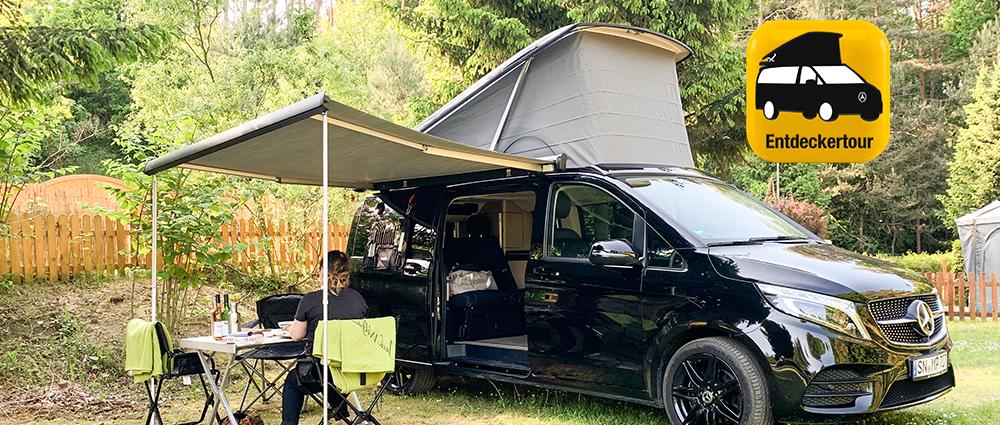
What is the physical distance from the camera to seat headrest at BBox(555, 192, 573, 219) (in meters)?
6.56

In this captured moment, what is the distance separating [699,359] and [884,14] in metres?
34.1

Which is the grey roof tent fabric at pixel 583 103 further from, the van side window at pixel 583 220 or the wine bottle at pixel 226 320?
the wine bottle at pixel 226 320

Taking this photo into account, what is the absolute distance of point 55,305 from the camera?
34.5ft

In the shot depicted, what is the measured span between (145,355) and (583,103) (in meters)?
3.84

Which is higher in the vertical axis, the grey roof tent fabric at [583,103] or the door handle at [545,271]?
the grey roof tent fabric at [583,103]

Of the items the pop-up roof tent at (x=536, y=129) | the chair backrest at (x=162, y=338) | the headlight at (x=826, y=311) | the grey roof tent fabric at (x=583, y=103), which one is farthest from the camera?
the grey roof tent fabric at (x=583, y=103)

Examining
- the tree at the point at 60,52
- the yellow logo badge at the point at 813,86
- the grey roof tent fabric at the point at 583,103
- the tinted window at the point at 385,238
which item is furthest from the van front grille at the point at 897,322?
the yellow logo badge at the point at 813,86

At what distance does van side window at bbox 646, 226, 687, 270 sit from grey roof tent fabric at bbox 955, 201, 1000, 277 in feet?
52.0

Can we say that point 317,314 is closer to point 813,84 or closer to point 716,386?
point 716,386

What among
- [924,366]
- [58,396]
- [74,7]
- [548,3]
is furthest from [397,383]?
[74,7]

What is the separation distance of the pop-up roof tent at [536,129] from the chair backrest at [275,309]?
954mm

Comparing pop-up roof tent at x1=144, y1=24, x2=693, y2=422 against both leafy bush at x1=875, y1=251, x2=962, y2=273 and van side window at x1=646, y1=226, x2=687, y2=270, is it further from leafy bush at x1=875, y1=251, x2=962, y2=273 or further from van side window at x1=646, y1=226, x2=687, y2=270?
leafy bush at x1=875, y1=251, x2=962, y2=273

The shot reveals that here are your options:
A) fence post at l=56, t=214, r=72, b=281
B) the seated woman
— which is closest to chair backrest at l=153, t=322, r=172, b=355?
the seated woman

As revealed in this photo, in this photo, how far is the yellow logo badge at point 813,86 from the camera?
47.1 feet
